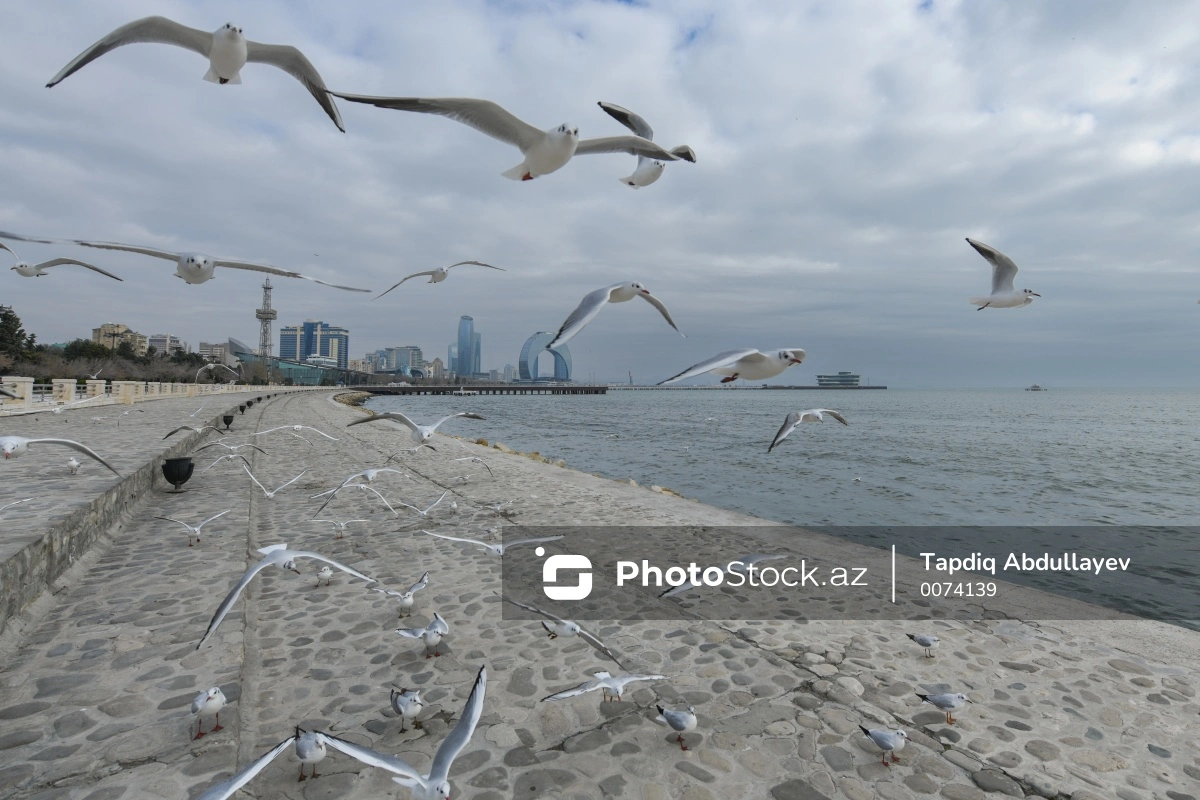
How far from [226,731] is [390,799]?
2.94 ft

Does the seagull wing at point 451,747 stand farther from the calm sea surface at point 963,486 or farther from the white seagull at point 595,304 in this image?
the calm sea surface at point 963,486

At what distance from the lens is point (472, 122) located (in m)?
3.06

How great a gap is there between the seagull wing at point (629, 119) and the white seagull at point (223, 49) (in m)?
1.98

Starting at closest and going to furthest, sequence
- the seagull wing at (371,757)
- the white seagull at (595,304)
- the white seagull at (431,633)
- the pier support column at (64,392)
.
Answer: the seagull wing at (371,757), the white seagull at (595,304), the white seagull at (431,633), the pier support column at (64,392)

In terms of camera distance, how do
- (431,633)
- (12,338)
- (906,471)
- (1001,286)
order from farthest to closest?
(12,338)
(906,471)
(1001,286)
(431,633)

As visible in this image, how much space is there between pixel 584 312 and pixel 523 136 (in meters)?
1.16

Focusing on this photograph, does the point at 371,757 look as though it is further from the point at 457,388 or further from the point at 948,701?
the point at 457,388

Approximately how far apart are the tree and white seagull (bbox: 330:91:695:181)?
4405 centimetres

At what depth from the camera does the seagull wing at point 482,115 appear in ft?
9.12

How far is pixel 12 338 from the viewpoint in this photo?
116 feet

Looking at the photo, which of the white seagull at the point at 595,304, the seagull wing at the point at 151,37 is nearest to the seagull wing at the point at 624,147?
the white seagull at the point at 595,304

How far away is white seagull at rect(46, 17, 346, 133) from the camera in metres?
2.89

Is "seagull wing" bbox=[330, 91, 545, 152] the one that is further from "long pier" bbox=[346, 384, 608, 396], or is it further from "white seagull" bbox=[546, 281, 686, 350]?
"long pier" bbox=[346, 384, 608, 396]

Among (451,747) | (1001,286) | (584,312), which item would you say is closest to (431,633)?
(451,747)
